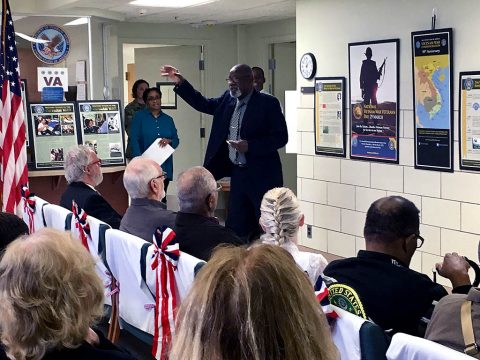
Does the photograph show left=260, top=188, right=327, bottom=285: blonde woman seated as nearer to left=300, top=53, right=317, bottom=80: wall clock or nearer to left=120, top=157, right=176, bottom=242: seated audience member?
left=120, top=157, right=176, bottom=242: seated audience member

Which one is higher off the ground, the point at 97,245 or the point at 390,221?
the point at 390,221

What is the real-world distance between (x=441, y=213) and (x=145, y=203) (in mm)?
2378

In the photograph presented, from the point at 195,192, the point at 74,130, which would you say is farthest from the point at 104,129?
the point at 195,192

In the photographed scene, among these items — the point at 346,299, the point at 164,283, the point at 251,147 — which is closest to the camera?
the point at 346,299

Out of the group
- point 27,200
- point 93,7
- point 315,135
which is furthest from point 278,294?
point 93,7

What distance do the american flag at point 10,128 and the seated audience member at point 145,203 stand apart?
6.07ft

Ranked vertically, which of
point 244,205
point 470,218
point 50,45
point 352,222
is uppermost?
point 50,45

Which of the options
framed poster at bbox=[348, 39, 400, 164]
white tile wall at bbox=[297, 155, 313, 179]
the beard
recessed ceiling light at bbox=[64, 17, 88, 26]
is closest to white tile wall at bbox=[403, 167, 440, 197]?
framed poster at bbox=[348, 39, 400, 164]

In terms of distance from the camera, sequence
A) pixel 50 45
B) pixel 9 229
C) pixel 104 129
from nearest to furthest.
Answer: pixel 9 229, pixel 104 129, pixel 50 45

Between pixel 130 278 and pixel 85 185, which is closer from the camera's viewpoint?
pixel 130 278

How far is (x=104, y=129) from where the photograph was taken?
6957mm

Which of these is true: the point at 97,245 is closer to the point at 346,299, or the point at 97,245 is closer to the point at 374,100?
the point at 346,299

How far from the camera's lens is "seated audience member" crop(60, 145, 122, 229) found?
4.40m

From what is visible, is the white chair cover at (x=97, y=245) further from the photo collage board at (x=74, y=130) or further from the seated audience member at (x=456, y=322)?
the photo collage board at (x=74, y=130)
